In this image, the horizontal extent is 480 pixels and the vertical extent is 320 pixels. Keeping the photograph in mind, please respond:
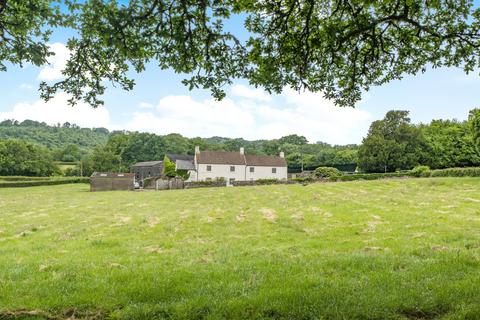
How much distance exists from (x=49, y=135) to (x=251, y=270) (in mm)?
144329

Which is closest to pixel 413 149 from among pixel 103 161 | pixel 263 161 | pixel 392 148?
pixel 392 148

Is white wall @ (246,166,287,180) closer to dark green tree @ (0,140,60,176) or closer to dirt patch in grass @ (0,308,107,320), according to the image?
dark green tree @ (0,140,60,176)

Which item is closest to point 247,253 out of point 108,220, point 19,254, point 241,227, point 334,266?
point 334,266

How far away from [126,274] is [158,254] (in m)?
2.93

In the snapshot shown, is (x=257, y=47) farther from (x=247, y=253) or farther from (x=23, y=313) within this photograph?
(x=23, y=313)

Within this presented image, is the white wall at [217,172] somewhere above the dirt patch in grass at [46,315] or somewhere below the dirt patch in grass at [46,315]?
above

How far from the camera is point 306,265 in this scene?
8.13 metres

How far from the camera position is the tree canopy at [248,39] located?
22.0 ft

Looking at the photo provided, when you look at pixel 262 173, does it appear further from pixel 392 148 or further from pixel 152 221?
pixel 152 221

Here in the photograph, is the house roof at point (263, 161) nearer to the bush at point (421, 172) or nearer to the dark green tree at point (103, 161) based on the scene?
the bush at point (421, 172)

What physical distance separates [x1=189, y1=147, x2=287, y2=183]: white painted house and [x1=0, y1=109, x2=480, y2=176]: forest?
18774 millimetres

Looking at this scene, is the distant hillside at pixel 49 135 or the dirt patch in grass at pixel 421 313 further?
the distant hillside at pixel 49 135

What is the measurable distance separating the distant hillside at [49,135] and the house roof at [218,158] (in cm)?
7027

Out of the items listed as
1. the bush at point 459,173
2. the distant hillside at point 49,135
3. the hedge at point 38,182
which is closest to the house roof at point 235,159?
the hedge at point 38,182
